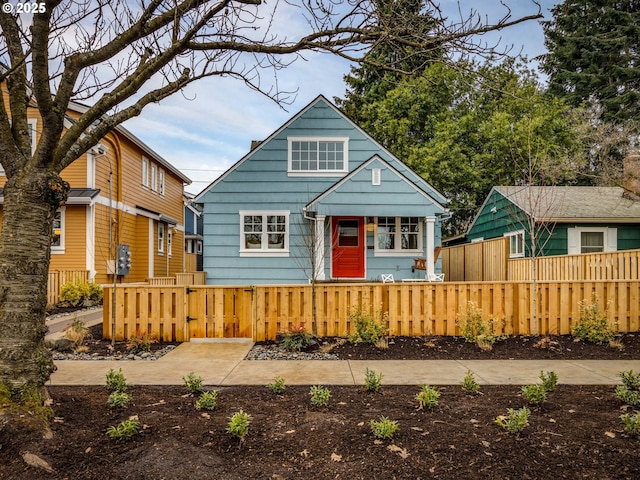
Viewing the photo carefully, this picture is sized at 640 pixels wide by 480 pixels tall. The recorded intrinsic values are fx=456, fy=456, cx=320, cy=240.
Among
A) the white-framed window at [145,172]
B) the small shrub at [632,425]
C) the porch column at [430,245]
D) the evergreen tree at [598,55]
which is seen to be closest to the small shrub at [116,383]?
the small shrub at [632,425]

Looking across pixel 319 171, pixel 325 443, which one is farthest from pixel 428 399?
pixel 319 171

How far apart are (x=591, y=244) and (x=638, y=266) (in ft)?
15.2

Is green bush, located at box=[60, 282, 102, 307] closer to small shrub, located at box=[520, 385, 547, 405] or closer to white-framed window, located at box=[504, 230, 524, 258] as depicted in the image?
small shrub, located at box=[520, 385, 547, 405]

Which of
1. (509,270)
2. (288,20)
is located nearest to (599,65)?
(509,270)

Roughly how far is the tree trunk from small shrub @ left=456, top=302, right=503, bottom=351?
6.51 m

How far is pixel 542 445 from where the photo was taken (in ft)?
11.6

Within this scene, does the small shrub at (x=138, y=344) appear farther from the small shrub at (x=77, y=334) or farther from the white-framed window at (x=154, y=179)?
the white-framed window at (x=154, y=179)

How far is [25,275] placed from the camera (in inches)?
152

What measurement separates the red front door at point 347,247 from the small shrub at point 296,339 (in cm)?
627

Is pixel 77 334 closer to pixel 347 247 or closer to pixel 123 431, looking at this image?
pixel 123 431

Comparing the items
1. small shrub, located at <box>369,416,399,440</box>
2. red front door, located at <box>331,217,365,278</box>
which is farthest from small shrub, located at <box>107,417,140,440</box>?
red front door, located at <box>331,217,365,278</box>

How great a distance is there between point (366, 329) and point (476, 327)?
2.00m

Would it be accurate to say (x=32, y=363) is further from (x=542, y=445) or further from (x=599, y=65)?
(x=599, y=65)

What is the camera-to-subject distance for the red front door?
562 inches
